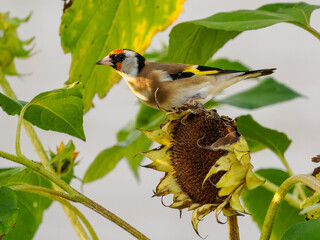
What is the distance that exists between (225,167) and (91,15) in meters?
0.22

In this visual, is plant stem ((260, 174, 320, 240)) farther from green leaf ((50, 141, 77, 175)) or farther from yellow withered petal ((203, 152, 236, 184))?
green leaf ((50, 141, 77, 175))

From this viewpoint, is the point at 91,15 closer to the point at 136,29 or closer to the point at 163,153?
the point at 136,29

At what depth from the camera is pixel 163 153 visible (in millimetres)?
363

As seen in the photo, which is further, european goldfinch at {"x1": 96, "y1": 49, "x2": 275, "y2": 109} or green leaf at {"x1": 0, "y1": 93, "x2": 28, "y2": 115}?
european goldfinch at {"x1": 96, "y1": 49, "x2": 275, "y2": 109}

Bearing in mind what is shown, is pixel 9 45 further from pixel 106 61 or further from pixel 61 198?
pixel 61 198

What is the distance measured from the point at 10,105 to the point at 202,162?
5.0 inches

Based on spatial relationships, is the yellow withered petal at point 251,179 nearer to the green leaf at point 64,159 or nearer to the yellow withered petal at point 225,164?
the yellow withered petal at point 225,164

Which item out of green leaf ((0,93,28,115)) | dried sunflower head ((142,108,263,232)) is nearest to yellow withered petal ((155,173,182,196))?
dried sunflower head ((142,108,263,232))

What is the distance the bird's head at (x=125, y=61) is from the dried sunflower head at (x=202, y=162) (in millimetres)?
135

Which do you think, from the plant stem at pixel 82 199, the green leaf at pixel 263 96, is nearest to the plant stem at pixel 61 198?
the plant stem at pixel 82 199

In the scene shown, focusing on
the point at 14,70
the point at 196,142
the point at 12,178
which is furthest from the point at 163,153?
the point at 14,70

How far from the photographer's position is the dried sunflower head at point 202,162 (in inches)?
12.6

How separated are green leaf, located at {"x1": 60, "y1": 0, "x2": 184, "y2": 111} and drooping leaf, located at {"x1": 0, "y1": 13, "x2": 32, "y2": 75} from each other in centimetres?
8

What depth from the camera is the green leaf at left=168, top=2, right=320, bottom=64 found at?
0.42m
